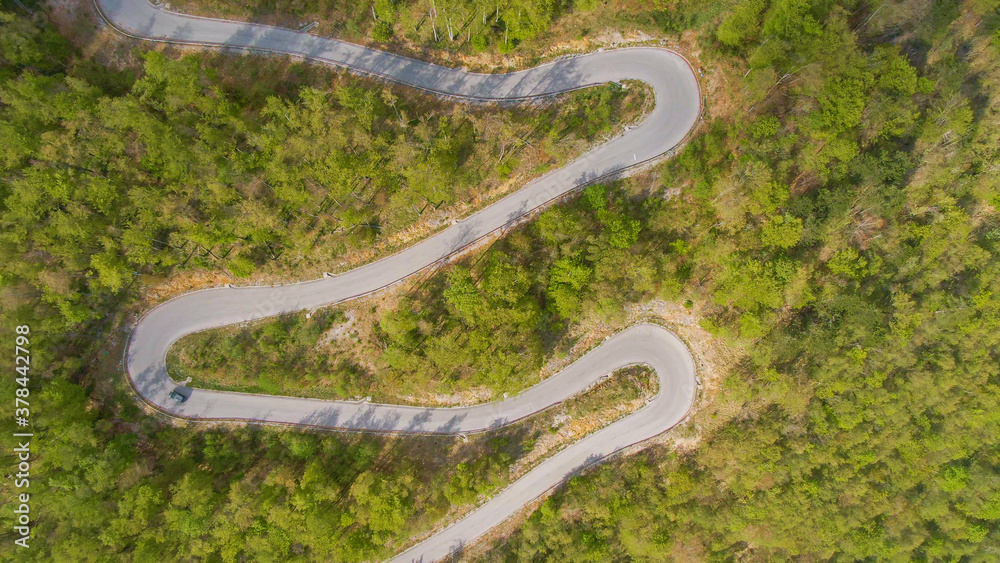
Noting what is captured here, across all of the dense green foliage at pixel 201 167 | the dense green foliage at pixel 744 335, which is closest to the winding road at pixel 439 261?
the dense green foliage at pixel 744 335

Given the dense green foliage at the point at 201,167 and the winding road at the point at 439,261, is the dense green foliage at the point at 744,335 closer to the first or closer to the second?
the dense green foliage at the point at 201,167

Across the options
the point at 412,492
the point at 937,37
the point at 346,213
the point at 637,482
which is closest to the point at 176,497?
the point at 412,492

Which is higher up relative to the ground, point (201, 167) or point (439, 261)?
point (201, 167)

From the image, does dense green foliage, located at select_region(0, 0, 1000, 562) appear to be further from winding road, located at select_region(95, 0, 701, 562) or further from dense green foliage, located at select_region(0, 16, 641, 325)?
winding road, located at select_region(95, 0, 701, 562)

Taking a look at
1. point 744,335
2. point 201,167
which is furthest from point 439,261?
point 744,335

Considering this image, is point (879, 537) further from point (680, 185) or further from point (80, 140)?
point (80, 140)

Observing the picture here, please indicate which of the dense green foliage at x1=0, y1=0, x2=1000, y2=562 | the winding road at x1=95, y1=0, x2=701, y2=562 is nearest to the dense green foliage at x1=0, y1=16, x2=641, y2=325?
the dense green foliage at x1=0, y1=0, x2=1000, y2=562

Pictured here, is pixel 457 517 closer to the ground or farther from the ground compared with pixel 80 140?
closer to the ground

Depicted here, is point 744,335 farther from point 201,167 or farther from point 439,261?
point 201,167
